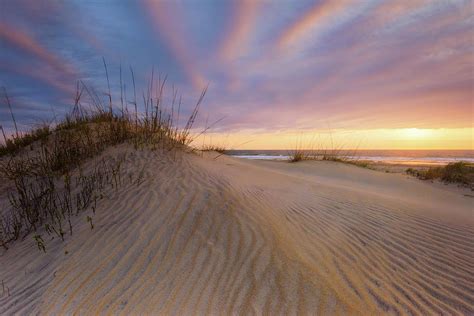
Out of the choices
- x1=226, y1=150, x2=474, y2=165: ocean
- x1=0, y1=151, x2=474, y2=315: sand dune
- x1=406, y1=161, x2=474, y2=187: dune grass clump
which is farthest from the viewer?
x1=226, y1=150, x2=474, y2=165: ocean

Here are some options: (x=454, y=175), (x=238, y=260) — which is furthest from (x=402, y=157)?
(x=238, y=260)

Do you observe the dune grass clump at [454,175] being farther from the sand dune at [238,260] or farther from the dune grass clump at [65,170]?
the dune grass clump at [65,170]

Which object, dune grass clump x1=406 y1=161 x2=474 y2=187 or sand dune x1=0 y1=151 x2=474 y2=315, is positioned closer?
sand dune x1=0 y1=151 x2=474 y2=315

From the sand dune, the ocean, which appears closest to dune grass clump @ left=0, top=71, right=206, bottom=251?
the sand dune

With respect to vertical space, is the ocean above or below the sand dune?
above

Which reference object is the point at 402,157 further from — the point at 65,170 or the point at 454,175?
the point at 65,170

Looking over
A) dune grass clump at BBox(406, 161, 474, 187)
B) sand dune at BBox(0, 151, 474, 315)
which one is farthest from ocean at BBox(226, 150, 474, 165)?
sand dune at BBox(0, 151, 474, 315)

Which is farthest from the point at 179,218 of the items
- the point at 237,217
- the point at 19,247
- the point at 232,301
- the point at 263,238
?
the point at 19,247

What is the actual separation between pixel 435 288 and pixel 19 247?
434 centimetres

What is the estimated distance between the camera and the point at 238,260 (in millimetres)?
2217

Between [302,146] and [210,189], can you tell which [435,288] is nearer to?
[210,189]

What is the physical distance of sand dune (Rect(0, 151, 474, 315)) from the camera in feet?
6.15

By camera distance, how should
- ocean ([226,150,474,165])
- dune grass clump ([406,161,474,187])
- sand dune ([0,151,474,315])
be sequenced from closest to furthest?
1. sand dune ([0,151,474,315])
2. dune grass clump ([406,161,474,187])
3. ocean ([226,150,474,165])

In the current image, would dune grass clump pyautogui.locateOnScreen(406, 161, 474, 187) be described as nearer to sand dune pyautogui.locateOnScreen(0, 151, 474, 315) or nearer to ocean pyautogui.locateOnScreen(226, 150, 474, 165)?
ocean pyautogui.locateOnScreen(226, 150, 474, 165)
